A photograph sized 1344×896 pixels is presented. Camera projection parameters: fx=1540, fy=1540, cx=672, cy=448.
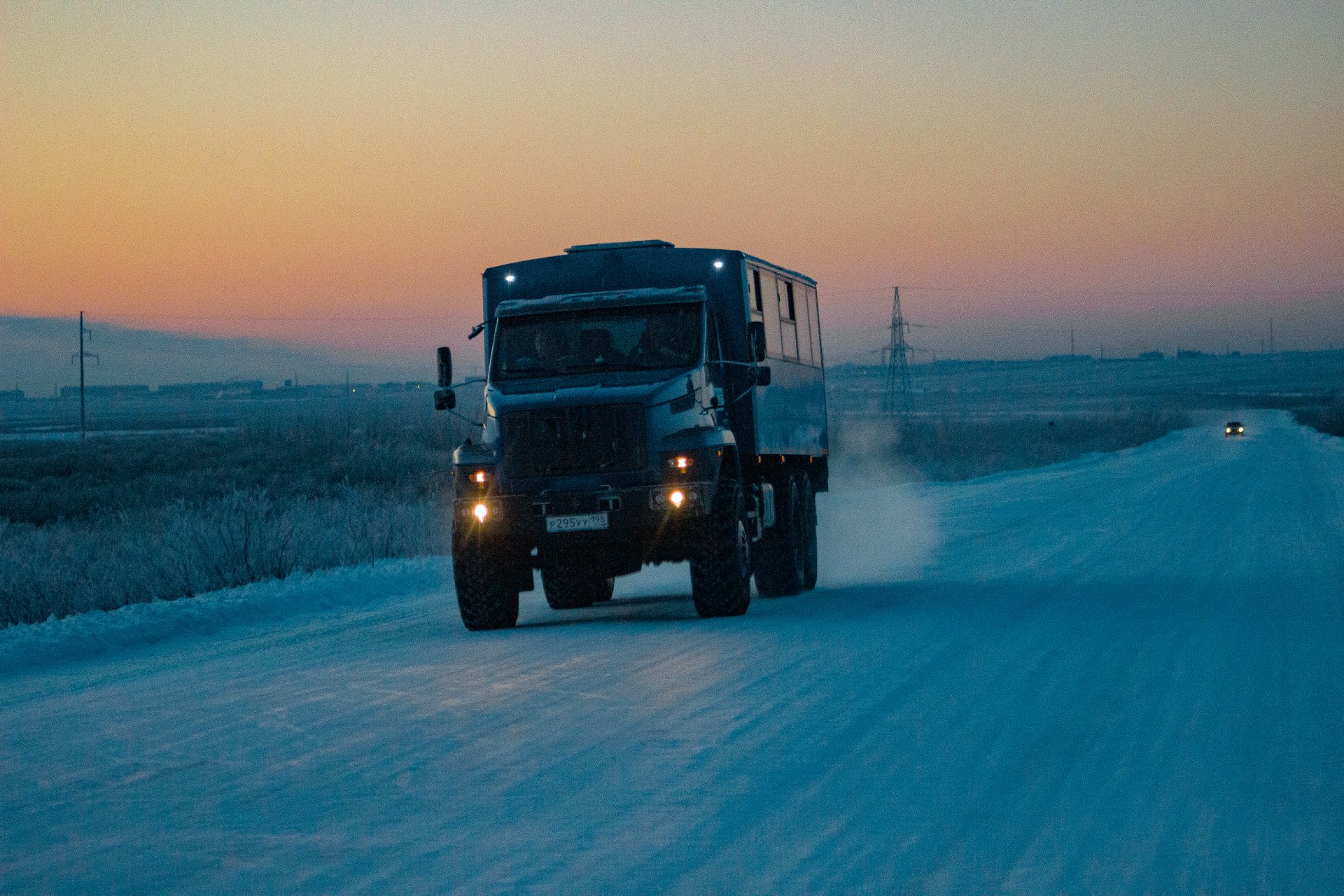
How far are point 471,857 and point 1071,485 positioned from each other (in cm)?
3641

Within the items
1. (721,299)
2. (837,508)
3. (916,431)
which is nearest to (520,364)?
(721,299)

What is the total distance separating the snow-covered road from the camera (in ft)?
18.6

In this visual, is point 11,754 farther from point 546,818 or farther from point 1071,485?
point 1071,485

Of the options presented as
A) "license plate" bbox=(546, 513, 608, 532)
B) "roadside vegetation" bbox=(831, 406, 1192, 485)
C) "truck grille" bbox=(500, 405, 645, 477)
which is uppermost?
"truck grille" bbox=(500, 405, 645, 477)

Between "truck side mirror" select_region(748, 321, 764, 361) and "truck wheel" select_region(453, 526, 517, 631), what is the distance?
314 cm

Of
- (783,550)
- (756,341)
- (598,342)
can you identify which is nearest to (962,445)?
(783,550)

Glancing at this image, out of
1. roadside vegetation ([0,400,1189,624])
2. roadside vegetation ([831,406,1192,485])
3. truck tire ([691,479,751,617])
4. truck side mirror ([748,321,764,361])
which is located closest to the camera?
truck tire ([691,479,751,617])

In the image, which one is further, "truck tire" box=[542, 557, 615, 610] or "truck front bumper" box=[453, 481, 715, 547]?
"truck tire" box=[542, 557, 615, 610]

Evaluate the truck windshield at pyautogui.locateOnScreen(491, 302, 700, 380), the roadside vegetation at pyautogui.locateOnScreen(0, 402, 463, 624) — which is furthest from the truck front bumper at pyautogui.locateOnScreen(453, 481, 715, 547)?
the roadside vegetation at pyautogui.locateOnScreen(0, 402, 463, 624)

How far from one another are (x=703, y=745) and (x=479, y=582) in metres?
6.52

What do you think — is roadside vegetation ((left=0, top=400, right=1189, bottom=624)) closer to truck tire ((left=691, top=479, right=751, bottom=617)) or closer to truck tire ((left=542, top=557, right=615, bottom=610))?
truck tire ((left=542, top=557, right=615, bottom=610))

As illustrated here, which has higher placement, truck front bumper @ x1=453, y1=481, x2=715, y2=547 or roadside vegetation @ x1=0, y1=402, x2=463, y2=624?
truck front bumper @ x1=453, y1=481, x2=715, y2=547

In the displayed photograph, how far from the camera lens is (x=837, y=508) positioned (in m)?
34.6

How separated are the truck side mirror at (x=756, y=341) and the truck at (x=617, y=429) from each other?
17mm
